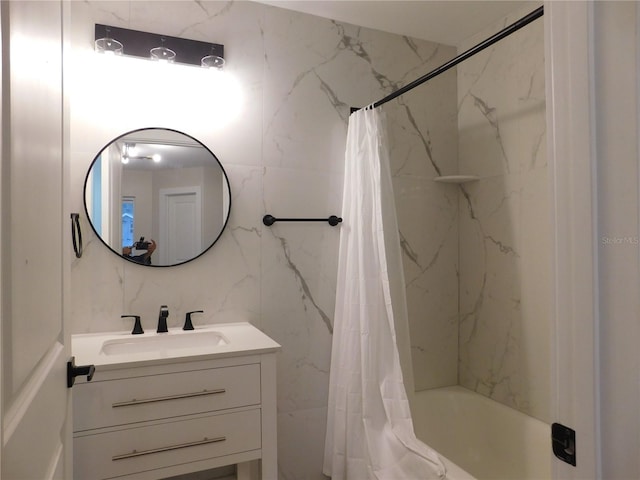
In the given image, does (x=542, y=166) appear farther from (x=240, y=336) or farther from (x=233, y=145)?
(x=240, y=336)

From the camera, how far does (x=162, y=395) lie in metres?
1.46

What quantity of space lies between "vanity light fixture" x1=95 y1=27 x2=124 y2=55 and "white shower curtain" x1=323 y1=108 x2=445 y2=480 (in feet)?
3.58

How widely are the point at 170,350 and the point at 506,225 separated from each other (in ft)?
5.90

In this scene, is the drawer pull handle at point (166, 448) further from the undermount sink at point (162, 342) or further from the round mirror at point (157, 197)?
the round mirror at point (157, 197)

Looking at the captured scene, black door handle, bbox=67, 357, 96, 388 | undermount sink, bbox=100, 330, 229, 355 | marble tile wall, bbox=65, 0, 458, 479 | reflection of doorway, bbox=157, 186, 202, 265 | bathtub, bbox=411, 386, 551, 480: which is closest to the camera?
black door handle, bbox=67, 357, 96, 388

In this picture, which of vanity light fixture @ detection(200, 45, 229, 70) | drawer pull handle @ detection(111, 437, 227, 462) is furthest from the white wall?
vanity light fixture @ detection(200, 45, 229, 70)

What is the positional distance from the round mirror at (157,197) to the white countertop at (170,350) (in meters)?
0.33

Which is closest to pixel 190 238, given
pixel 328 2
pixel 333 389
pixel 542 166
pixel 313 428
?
pixel 333 389

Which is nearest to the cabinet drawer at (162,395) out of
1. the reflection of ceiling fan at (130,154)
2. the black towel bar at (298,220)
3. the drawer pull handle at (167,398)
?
the drawer pull handle at (167,398)

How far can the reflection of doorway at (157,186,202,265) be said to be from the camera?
1.91 m

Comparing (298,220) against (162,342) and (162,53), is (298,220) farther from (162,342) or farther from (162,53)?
(162,53)

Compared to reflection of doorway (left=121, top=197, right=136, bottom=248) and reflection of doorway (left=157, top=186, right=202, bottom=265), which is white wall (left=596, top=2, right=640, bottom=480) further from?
reflection of doorway (left=121, top=197, right=136, bottom=248)

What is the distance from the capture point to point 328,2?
2074mm

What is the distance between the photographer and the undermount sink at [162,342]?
1.69 metres
